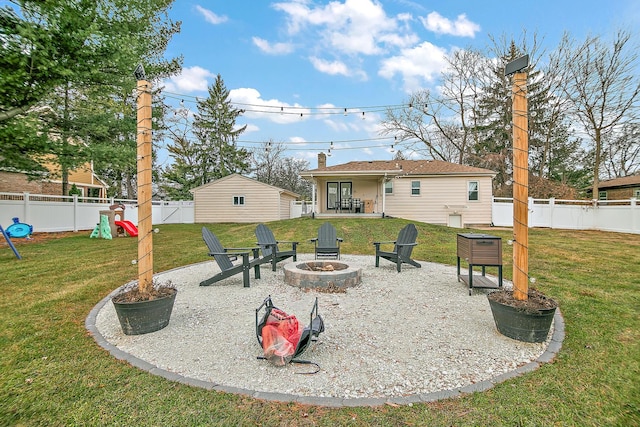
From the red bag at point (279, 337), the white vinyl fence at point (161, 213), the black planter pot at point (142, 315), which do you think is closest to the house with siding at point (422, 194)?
the white vinyl fence at point (161, 213)

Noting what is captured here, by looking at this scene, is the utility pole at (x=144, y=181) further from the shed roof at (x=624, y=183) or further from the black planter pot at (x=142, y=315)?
the shed roof at (x=624, y=183)

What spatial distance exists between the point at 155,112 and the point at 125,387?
570 inches

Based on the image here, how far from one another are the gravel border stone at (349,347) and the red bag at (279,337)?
3.5 inches

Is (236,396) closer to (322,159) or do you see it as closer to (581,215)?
(322,159)

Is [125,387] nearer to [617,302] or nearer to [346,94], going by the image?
[617,302]

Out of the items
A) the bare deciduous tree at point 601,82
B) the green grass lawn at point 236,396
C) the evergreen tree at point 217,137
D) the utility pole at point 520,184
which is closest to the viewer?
the green grass lawn at point 236,396

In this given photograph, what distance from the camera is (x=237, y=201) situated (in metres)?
21.6

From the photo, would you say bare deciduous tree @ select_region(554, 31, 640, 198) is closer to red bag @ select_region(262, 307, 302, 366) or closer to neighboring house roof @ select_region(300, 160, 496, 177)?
neighboring house roof @ select_region(300, 160, 496, 177)

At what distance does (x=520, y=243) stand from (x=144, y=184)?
412 centimetres

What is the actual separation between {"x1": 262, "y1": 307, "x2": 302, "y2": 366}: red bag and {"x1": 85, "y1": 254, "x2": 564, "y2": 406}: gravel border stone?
0.09 meters

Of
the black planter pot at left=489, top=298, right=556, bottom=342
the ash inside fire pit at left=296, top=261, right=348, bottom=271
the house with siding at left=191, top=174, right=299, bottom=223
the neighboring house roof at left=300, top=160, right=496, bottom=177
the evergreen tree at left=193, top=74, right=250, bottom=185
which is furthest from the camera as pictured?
the evergreen tree at left=193, top=74, right=250, bottom=185

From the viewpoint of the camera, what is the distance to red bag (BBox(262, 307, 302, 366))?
2.70m

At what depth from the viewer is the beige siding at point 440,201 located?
720 inches

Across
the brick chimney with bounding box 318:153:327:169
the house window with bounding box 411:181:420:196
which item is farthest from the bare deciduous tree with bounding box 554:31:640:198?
the brick chimney with bounding box 318:153:327:169
